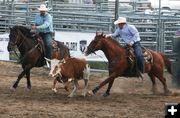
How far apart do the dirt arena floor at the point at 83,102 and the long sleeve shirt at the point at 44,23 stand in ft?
5.09

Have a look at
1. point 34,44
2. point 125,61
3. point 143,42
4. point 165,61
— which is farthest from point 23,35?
point 143,42

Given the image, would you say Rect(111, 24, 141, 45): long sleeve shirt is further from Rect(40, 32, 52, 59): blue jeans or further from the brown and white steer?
Rect(40, 32, 52, 59): blue jeans

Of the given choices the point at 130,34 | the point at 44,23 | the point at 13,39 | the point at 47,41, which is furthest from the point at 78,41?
the point at 130,34

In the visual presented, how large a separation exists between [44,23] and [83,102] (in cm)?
298

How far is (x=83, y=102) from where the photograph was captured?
9.51m

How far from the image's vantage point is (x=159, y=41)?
1705 cm

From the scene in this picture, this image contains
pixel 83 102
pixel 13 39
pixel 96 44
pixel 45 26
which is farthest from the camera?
pixel 45 26

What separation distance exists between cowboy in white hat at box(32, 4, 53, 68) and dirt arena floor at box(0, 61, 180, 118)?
46.6 inches

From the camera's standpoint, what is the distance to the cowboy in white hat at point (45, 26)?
11.7 metres

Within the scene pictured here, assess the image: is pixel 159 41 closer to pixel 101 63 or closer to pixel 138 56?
pixel 101 63

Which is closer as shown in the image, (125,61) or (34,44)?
(125,61)

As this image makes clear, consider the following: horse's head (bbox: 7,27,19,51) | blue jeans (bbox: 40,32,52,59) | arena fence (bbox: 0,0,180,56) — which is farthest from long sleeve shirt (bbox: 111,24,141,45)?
arena fence (bbox: 0,0,180,56)

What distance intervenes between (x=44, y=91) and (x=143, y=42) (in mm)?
6526

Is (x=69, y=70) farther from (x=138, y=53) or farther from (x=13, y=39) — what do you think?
(x=13, y=39)
